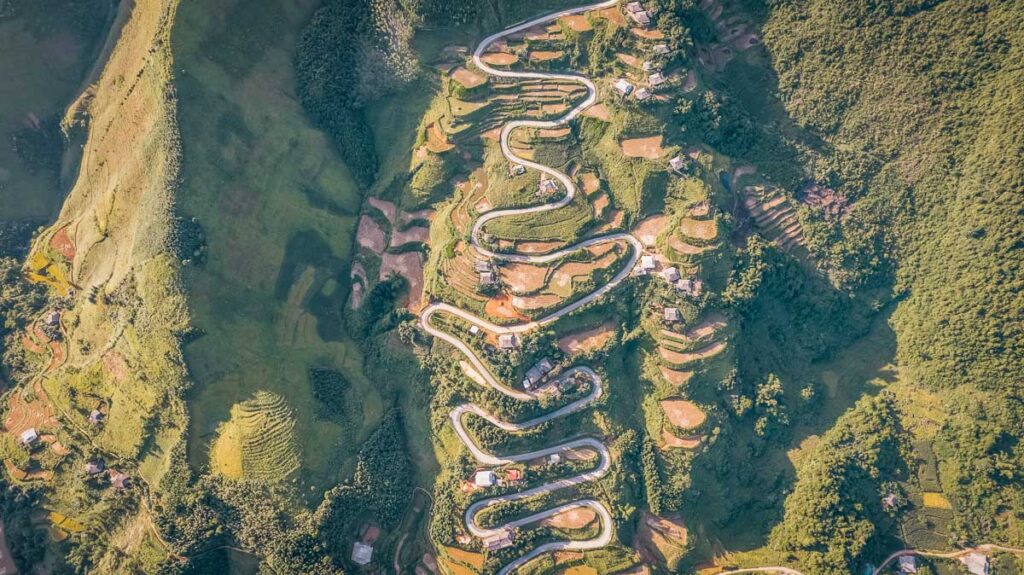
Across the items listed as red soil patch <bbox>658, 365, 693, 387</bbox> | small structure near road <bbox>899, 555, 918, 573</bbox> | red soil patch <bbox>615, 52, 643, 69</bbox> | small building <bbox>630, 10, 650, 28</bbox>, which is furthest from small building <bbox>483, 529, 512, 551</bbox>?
small building <bbox>630, 10, 650, 28</bbox>

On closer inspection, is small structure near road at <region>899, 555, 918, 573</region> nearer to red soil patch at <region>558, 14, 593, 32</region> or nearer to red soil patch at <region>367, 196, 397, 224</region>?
red soil patch at <region>367, 196, 397, 224</region>

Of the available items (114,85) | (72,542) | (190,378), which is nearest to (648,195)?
(190,378)

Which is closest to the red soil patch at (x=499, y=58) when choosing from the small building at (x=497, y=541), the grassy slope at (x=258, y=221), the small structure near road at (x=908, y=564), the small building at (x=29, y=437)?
the grassy slope at (x=258, y=221)

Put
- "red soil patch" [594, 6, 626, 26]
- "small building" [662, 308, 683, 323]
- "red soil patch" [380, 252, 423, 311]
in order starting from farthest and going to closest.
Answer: "red soil patch" [594, 6, 626, 26]
"red soil patch" [380, 252, 423, 311]
"small building" [662, 308, 683, 323]

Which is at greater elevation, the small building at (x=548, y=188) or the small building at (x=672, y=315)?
the small building at (x=548, y=188)

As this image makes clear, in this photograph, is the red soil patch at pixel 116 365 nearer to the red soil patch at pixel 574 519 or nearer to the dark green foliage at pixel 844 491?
the red soil patch at pixel 574 519

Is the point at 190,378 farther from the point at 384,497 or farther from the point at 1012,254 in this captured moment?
the point at 1012,254

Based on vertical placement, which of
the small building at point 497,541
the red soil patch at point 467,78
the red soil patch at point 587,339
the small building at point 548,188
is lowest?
the small building at point 497,541
